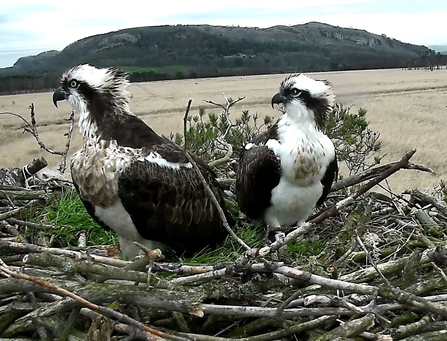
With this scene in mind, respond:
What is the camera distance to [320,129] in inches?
160

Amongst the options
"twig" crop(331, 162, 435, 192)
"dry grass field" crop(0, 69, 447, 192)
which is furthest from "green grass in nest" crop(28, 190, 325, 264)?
"dry grass field" crop(0, 69, 447, 192)

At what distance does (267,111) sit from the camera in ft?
85.1

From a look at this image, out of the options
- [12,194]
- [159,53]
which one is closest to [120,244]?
[12,194]

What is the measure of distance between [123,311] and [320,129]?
2065mm

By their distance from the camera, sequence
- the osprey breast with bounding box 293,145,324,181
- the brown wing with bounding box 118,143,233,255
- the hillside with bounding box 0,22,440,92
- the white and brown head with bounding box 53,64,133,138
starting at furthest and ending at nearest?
Result: the hillside with bounding box 0,22,440,92
the osprey breast with bounding box 293,145,324,181
the white and brown head with bounding box 53,64,133,138
the brown wing with bounding box 118,143,233,255

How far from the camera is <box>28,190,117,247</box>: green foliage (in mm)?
4035

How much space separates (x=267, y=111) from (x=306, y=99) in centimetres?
2203

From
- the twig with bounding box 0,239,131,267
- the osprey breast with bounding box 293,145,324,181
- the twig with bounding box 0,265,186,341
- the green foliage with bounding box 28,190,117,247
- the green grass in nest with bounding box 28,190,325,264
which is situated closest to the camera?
the twig with bounding box 0,265,186,341

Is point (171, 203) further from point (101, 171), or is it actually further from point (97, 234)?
point (97, 234)

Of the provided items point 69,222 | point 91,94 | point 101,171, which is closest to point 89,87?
point 91,94

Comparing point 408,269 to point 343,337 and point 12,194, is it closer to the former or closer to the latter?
point 343,337

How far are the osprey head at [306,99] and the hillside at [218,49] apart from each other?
3109 centimetres

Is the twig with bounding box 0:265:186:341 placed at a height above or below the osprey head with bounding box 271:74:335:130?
below

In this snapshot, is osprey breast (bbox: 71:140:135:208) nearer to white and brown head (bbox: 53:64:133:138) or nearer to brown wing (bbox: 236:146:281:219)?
white and brown head (bbox: 53:64:133:138)
